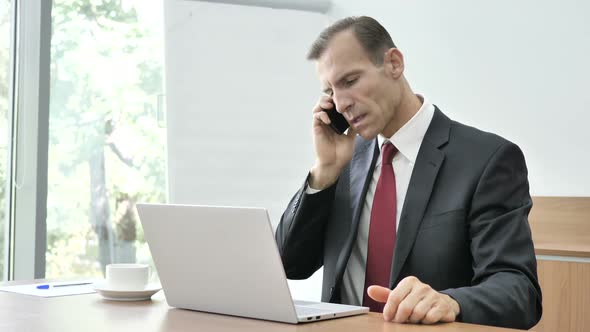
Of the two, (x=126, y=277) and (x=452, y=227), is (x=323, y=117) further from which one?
(x=126, y=277)

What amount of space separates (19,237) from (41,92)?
0.77m

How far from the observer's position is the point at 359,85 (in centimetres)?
229

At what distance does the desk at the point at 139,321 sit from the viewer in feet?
4.98

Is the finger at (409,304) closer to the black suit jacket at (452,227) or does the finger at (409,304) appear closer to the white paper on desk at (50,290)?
the black suit jacket at (452,227)

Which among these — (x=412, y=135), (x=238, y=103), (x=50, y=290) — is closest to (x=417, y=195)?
(x=412, y=135)

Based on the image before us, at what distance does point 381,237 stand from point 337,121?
16.8 inches

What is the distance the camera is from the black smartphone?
7.93ft

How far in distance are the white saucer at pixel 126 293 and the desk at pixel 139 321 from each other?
4 cm

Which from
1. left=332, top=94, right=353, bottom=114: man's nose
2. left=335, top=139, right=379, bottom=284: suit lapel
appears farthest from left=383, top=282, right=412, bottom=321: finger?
left=332, top=94, right=353, bottom=114: man's nose

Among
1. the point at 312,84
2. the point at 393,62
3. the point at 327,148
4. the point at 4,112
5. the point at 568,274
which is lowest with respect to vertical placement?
the point at 568,274

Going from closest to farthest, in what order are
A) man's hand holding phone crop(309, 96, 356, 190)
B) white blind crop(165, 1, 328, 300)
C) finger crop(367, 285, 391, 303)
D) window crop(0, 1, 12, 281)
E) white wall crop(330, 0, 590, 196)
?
1. finger crop(367, 285, 391, 303)
2. man's hand holding phone crop(309, 96, 356, 190)
3. white wall crop(330, 0, 590, 196)
4. window crop(0, 1, 12, 281)
5. white blind crop(165, 1, 328, 300)

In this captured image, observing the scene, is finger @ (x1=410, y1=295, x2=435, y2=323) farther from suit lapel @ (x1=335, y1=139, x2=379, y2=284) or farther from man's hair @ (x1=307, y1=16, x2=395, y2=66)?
man's hair @ (x1=307, y1=16, x2=395, y2=66)

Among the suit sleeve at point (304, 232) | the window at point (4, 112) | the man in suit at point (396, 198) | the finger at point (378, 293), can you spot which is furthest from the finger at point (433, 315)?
the window at point (4, 112)

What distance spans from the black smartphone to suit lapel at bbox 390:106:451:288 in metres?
0.30
